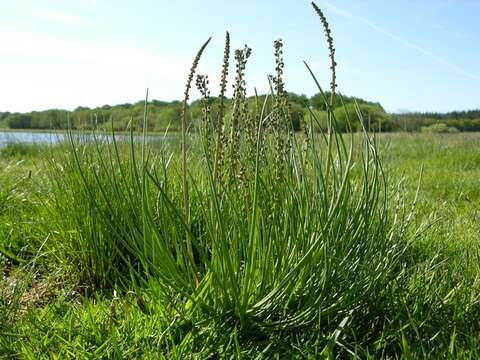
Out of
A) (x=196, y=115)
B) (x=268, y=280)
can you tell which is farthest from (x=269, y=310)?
(x=196, y=115)

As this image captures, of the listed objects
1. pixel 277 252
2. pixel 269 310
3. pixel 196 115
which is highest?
pixel 196 115

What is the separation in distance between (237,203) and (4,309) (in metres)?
0.87

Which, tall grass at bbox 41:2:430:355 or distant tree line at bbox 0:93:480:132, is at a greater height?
distant tree line at bbox 0:93:480:132

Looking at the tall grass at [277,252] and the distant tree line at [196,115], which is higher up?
the distant tree line at [196,115]

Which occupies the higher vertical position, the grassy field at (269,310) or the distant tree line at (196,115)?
the distant tree line at (196,115)

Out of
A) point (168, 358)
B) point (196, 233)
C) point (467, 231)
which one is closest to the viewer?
point (168, 358)

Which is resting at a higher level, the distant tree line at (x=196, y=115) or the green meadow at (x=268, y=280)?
the distant tree line at (x=196, y=115)

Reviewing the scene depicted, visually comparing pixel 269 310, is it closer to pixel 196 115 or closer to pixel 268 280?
pixel 268 280

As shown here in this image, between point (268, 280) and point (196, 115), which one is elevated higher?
point (196, 115)

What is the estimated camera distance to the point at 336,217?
123 centimetres

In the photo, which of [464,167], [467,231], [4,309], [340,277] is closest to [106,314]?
[4,309]

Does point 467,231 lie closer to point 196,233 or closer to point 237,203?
point 196,233

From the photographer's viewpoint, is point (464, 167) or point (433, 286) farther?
point (464, 167)

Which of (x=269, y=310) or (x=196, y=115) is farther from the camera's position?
(x=196, y=115)
